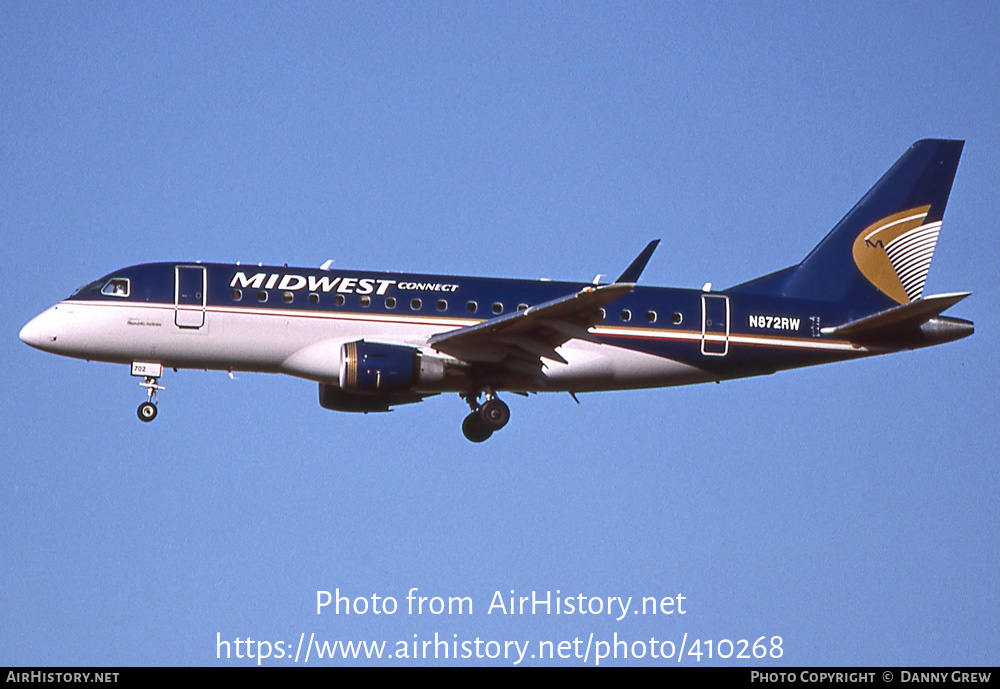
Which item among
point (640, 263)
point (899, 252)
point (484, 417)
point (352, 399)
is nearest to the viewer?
point (640, 263)

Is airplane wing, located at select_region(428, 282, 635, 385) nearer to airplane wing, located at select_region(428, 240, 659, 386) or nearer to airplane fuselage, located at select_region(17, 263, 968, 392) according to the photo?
airplane wing, located at select_region(428, 240, 659, 386)

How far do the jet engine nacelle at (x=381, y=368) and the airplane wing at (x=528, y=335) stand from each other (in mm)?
803

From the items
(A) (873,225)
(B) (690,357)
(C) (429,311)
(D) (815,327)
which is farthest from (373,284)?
(A) (873,225)

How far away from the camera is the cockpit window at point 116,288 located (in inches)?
1654

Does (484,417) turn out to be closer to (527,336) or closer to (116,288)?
(527,336)

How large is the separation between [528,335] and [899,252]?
507 inches

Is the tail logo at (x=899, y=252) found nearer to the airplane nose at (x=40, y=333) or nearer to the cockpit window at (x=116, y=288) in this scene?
the cockpit window at (x=116, y=288)

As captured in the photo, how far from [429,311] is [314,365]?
11.0 feet

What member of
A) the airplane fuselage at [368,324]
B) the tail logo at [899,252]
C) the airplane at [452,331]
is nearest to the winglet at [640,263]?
the airplane at [452,331]

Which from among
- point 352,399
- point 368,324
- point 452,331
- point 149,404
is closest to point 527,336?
point 452,331

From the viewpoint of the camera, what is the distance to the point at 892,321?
43844 millimetres
